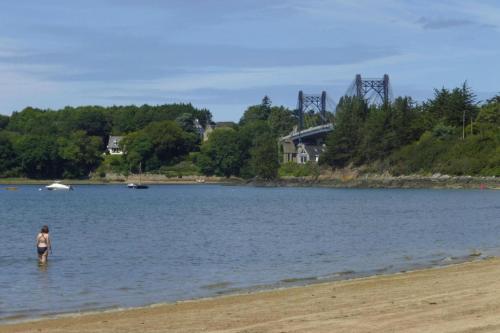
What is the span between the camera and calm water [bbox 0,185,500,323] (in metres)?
24.0

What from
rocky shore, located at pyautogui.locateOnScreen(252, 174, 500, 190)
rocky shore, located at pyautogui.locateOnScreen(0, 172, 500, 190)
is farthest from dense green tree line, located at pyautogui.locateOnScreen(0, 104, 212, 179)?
rocky shore, located at pyautogui.locateOnScreen(252, 174, 500, 190)

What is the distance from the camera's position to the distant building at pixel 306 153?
17012 centimetres

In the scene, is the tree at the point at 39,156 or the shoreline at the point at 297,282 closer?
the shoreline at the point at 297,282

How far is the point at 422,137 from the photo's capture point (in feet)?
445

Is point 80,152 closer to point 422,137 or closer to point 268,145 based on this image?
point 268,145

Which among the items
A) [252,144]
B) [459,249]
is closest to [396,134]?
[252,144]

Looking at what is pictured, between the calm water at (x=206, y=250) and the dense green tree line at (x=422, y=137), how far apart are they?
57899 millimetres

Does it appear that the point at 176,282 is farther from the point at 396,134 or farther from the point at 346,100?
the point at 346,100

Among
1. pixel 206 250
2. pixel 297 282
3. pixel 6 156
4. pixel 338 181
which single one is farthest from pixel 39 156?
pixel 297 282

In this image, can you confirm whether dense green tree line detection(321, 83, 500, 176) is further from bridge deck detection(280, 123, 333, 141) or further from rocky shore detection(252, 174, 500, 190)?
bridge deck detection(280, 123, 333, 141)

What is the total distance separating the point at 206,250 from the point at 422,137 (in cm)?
10293

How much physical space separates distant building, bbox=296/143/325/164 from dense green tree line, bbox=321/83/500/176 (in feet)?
61.9

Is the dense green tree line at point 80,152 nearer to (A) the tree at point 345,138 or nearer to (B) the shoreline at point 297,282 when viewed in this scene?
(A) the tree at point 345,138

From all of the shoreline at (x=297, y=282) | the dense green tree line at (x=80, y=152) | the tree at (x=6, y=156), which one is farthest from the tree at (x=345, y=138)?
the shoreline at (x=297, y=282)
